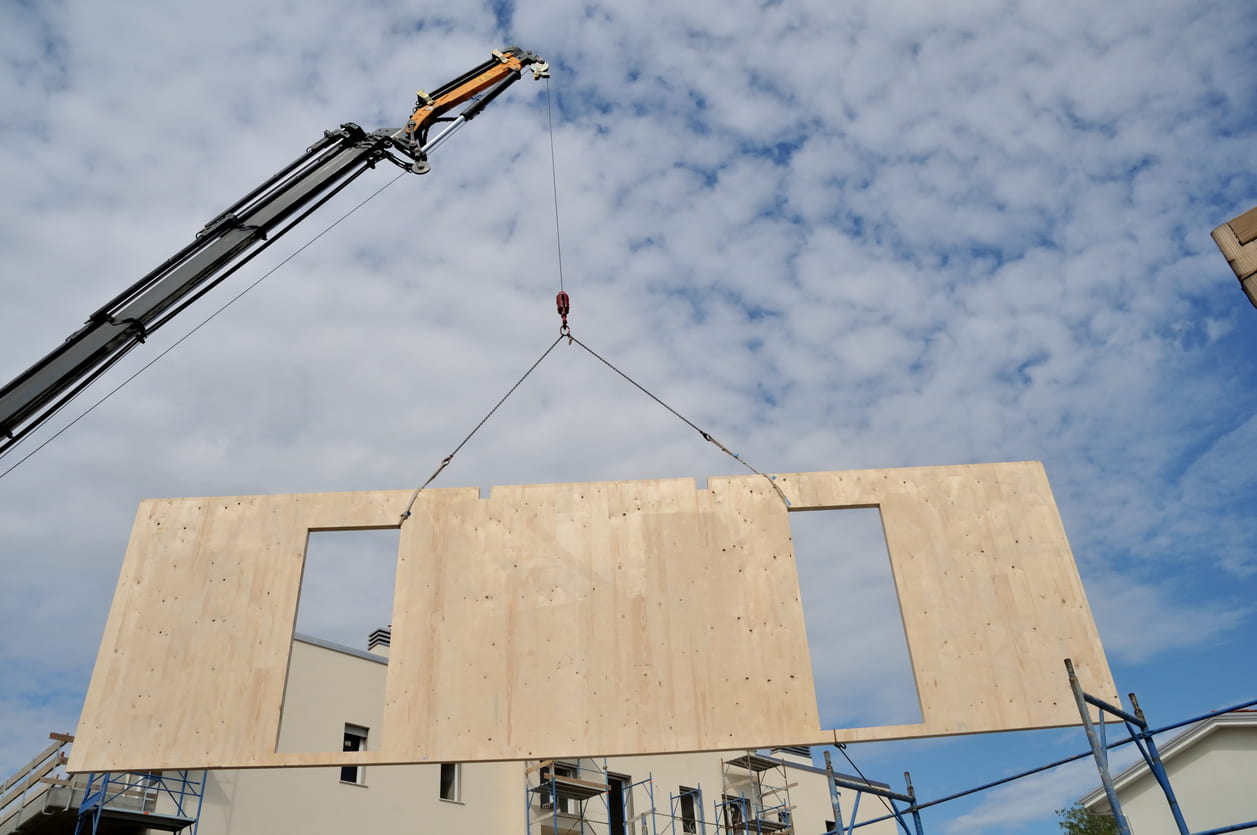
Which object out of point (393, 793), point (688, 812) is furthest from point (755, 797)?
point (393, 793)

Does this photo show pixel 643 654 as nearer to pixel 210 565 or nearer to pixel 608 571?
pixel 608 571

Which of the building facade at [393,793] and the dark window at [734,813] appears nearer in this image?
the building facade at [393,793]

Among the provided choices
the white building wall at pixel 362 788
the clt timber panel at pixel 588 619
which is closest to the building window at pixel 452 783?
→ the white building wall at pixel 362 788

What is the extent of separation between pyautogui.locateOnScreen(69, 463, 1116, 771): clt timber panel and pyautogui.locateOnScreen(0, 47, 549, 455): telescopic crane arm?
1809 millimetres

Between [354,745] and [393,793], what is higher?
[354,745]

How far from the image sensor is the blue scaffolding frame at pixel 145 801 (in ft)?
46.0

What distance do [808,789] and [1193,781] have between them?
1152 centimetres

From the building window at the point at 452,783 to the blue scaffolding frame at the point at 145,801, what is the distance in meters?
6.27

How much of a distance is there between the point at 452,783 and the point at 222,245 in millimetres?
14875

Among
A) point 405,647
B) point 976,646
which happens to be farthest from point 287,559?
point 976,646

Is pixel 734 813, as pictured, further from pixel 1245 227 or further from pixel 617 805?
pixel 1245 227

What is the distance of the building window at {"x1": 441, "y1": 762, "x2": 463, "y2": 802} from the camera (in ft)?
68.3

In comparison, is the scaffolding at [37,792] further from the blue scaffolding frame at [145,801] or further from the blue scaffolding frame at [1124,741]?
the blue scaffolding frame at [1124,741]

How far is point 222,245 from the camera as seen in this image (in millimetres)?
10648
